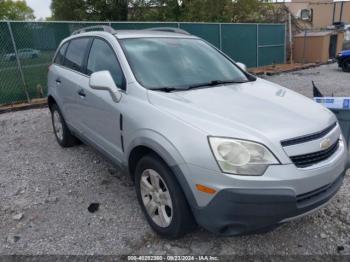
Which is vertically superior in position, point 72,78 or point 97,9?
point 97,9

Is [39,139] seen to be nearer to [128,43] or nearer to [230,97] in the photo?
[128,43]

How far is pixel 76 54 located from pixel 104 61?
3.28 ft

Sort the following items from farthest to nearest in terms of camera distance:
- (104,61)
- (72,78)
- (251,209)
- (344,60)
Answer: (344,60)
(72,78)
(104,61)
(251,209)

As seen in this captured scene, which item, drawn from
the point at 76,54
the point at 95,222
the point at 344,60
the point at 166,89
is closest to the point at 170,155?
the point at 166,89

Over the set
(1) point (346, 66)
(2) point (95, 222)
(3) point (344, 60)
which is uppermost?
(2) point (95, 222)

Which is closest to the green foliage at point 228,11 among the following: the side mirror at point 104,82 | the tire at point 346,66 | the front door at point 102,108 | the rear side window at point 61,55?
the tire at point 346,66

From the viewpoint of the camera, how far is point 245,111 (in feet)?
8.02

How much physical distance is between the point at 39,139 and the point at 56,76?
4.65ft

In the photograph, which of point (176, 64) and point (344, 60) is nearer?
point (176, 64)

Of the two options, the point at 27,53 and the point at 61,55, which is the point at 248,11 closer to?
the point at 27,53

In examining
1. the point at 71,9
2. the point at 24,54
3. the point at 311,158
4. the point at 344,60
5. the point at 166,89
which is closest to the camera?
the point at 311,158

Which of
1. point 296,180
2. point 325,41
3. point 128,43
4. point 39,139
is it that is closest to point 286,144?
point 296,180

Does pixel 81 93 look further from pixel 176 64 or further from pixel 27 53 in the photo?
pixel 27 53

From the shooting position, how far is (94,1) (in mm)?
27422
